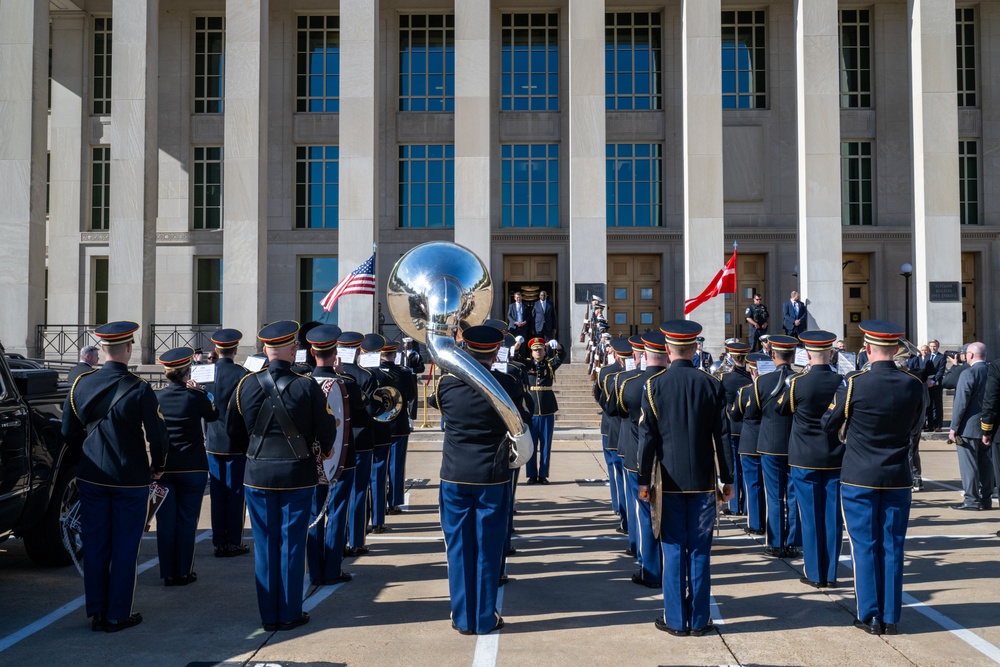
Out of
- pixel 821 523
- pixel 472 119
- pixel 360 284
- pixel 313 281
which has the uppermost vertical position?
pixel 472 119

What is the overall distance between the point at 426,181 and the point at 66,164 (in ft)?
38.5

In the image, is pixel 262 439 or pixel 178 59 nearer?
pixel 262 439

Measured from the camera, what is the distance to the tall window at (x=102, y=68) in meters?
27.2

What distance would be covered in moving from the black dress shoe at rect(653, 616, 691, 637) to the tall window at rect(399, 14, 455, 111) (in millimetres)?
23732

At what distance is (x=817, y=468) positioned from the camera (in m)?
6.93

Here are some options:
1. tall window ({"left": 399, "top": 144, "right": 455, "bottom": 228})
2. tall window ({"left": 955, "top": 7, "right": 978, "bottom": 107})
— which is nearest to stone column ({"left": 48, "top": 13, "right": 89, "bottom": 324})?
tall window ({"left": 399, "top": 144, "right": 455, "bottom": 228})

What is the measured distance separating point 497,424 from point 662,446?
3.86ft

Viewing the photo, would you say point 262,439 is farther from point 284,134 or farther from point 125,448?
point 284,134

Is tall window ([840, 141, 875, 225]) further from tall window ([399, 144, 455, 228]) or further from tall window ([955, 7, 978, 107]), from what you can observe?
tall window ([399, 144, 455, 228])

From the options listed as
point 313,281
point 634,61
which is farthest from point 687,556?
point 634,61

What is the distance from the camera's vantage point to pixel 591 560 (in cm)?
796

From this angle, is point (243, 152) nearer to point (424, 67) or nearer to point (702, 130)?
point (424, 67)

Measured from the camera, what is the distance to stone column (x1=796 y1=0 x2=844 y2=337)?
22.0m

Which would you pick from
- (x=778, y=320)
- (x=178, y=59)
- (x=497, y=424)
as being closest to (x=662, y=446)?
(x=497, y=424)
